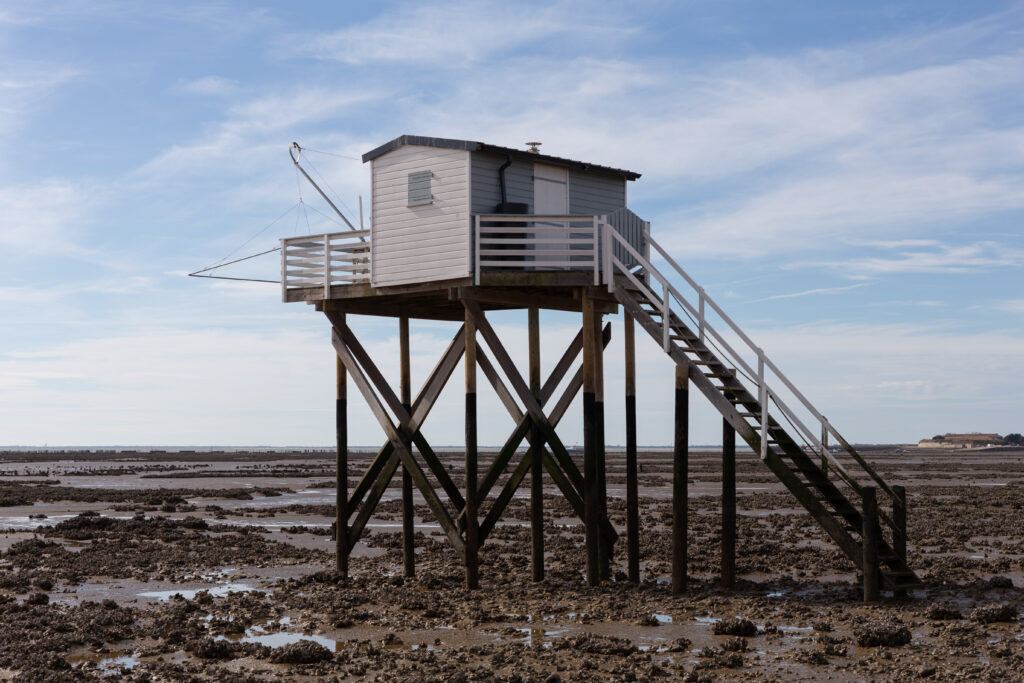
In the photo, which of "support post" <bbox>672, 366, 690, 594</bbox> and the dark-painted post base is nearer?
"support post" <bbox>672, 366, 690, 594</bbox>

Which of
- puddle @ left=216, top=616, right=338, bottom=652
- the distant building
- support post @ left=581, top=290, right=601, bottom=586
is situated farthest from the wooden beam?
the distant building

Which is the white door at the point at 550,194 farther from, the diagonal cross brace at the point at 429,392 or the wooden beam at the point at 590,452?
the diagonal cross brace at the point at 429,392

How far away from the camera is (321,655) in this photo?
53.1ft

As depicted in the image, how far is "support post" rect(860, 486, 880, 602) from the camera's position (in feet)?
63.0

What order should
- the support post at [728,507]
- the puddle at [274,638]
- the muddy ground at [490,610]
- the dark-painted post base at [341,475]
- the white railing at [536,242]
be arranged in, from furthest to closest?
the dark-painted post base at [341,475] → the white railing at [536,242] → the support post at [728,507] → the puddle at [274,638] → the muddy ground at [490,610]

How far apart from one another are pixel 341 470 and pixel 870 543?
12175mm

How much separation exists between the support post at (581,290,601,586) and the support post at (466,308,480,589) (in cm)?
234

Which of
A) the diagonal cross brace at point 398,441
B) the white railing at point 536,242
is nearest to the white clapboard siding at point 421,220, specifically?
the white railing at point 536,242

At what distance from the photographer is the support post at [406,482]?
24516mm

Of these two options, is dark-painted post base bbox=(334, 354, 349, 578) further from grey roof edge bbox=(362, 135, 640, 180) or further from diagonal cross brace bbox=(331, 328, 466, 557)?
grey roof edge bbox=(362, 135, 640, 180)

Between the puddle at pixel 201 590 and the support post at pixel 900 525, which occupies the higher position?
the support post at pixel 900 525

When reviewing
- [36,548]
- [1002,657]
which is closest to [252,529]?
[36,548]

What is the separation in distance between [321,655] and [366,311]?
11043 mm

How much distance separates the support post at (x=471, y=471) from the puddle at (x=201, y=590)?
4648mm
